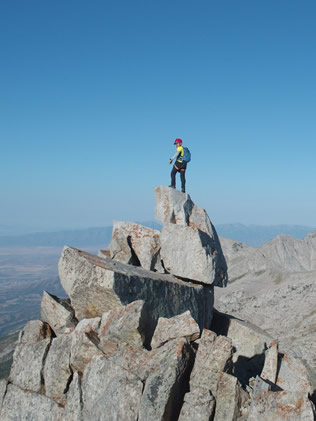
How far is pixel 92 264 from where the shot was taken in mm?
21109

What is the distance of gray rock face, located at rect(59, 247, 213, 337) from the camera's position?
20.2m

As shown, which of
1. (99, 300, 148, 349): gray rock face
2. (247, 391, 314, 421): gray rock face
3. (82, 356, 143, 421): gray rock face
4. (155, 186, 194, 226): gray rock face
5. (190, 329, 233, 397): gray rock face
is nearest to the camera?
(247, 391, 314, 421): gray rock face

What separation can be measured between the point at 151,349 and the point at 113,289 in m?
3.64

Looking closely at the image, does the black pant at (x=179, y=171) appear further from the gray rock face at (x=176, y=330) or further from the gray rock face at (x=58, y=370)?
the gray rock face at (x=58, y=370)

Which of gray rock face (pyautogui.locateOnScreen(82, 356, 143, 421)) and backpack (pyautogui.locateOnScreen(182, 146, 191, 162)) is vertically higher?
backpack (pyautogui.locateOnScreen(182, 146, 191, 162))

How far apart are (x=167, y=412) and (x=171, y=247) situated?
11.9 m

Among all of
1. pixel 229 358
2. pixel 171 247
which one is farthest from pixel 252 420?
pixel 171 247

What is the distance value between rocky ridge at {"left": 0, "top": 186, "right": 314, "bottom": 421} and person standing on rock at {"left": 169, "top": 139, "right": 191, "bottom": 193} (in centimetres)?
142

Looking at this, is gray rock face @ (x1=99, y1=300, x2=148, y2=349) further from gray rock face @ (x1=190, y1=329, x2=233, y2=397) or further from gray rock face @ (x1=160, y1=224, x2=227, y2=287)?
gray rock face @ (x1=160, y1=224, x2=227, y2=287)

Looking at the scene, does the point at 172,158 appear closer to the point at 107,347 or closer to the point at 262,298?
the point at 107,347

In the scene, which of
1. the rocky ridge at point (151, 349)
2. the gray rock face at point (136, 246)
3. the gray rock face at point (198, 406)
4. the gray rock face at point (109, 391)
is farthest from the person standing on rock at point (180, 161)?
the gray rock face at point (198, 406)

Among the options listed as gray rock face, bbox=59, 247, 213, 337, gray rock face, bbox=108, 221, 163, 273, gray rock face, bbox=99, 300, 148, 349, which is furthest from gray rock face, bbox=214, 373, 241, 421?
gray rock face, bbox=108, 221, 163, 273

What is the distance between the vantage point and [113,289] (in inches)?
783

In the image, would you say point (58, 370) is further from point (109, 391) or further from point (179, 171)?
point (179, 171)
